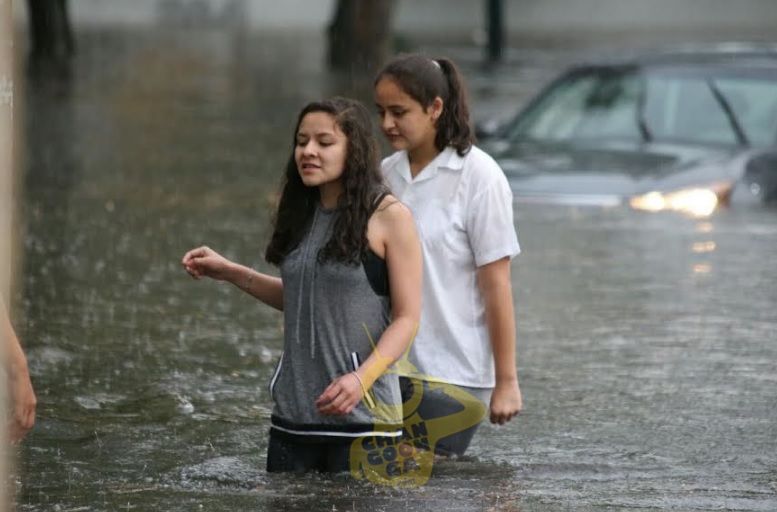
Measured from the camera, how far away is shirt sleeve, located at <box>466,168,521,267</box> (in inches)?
209

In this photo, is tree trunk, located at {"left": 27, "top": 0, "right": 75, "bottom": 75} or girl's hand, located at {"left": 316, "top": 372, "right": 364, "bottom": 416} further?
tree trunk, located at {"left": 27, "top": 0, "right": 75, "bottom": 75}

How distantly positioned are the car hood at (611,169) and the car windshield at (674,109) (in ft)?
0.65

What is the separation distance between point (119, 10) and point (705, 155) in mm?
51805

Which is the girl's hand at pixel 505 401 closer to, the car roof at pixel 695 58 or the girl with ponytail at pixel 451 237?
the girl with ponytail at pixel 451 237

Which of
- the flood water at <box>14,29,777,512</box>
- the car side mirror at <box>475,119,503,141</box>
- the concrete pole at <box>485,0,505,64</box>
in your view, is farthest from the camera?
the concrete pole at <box>485,0,505,64</box>

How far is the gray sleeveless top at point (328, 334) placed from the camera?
5098mm

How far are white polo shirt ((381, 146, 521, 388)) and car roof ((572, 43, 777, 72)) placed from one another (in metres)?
7.30

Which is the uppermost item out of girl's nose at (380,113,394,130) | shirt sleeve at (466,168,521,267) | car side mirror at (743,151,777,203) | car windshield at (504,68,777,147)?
girl's nose at (380,113,394,130)

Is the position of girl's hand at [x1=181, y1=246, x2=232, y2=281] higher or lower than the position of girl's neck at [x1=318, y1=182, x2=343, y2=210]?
lower

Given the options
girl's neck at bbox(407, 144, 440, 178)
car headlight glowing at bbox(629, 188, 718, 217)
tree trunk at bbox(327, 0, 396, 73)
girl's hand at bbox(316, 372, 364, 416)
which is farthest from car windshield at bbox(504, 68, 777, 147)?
tree trunk at bbox(327, 0, 396, 73)

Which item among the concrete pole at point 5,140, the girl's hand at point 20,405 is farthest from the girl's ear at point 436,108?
the concrete pole at point 5,140

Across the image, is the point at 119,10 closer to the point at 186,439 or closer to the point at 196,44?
the point at 196,44

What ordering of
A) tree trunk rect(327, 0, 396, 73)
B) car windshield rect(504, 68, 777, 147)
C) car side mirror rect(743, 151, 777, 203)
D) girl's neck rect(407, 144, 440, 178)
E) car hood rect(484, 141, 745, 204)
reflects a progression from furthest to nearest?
tree trunk rect(327, 0, 396, 73) → car windshield rect(504, 68, 777, 147) → car side mirror rect(743, 151, 777, 203) → car hood rect(484, 141, 745, 204) → girl's neck rect(407, 144, 440, 178)

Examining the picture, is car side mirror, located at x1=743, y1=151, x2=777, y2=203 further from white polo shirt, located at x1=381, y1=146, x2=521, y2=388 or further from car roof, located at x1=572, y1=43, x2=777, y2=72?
white polo shirt, located at x1=381, y1=146, x2=521, y2=388
